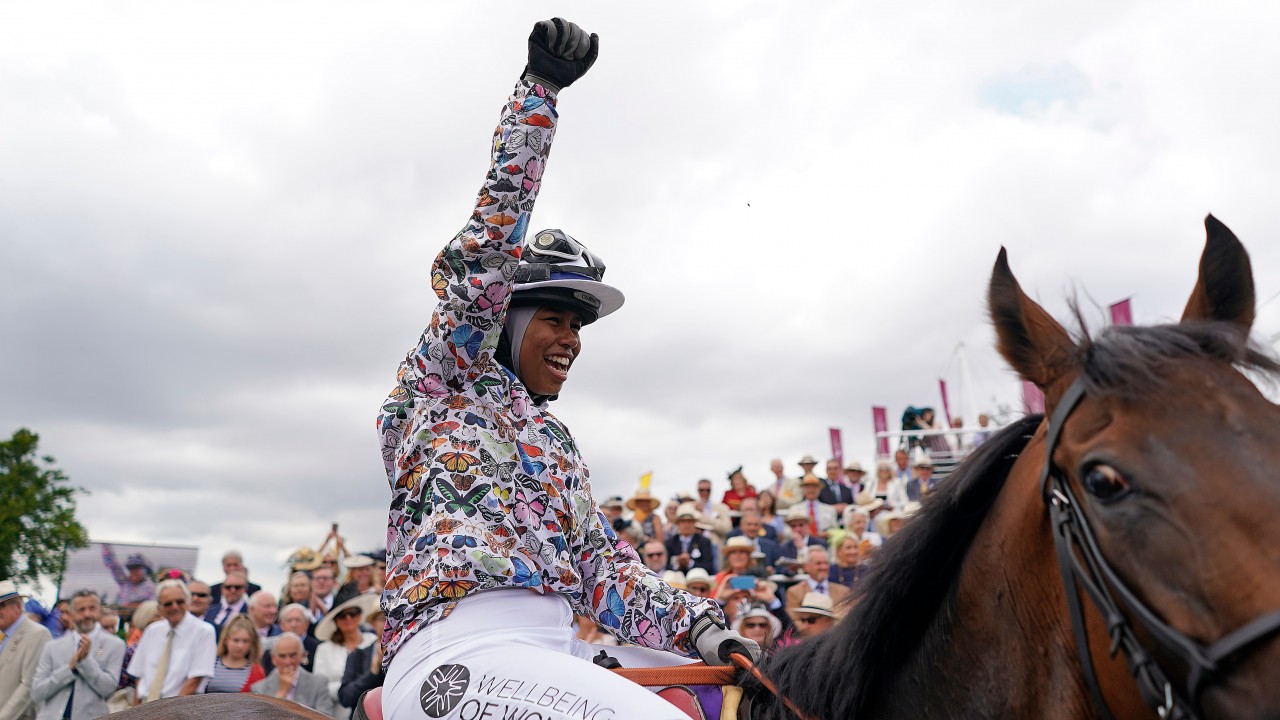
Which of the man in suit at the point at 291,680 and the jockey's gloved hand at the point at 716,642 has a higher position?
the jockey's gloved hand at the point at 716,642

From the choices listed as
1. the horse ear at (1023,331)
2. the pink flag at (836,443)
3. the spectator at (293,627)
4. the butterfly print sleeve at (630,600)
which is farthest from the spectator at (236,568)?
the pink flag at (836,443)

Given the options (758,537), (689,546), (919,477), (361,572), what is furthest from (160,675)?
(919,477)

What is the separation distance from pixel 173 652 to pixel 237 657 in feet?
1.92

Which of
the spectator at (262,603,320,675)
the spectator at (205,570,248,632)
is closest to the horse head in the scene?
the spectator at (262,603,320,675)

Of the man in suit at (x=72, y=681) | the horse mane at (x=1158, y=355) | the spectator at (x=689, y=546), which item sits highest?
the spectator at (x=689, y=546)

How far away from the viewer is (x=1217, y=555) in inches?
60.3

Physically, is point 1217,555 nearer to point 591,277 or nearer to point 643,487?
point 591,277

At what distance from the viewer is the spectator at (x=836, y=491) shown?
517 inches

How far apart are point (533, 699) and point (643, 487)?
1332cm

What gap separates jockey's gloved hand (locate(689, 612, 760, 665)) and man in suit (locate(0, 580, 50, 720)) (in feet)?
30.6

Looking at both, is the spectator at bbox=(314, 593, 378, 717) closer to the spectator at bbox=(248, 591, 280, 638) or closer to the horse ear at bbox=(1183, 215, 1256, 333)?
the spectator at bbox=(248, 591, 280, 638)

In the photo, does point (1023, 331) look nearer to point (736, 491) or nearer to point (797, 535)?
point (797, 535)

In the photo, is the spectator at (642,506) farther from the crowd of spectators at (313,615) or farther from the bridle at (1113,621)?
Answer: the bridle at (1113,621)

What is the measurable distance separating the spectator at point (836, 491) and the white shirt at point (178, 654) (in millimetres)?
8366
